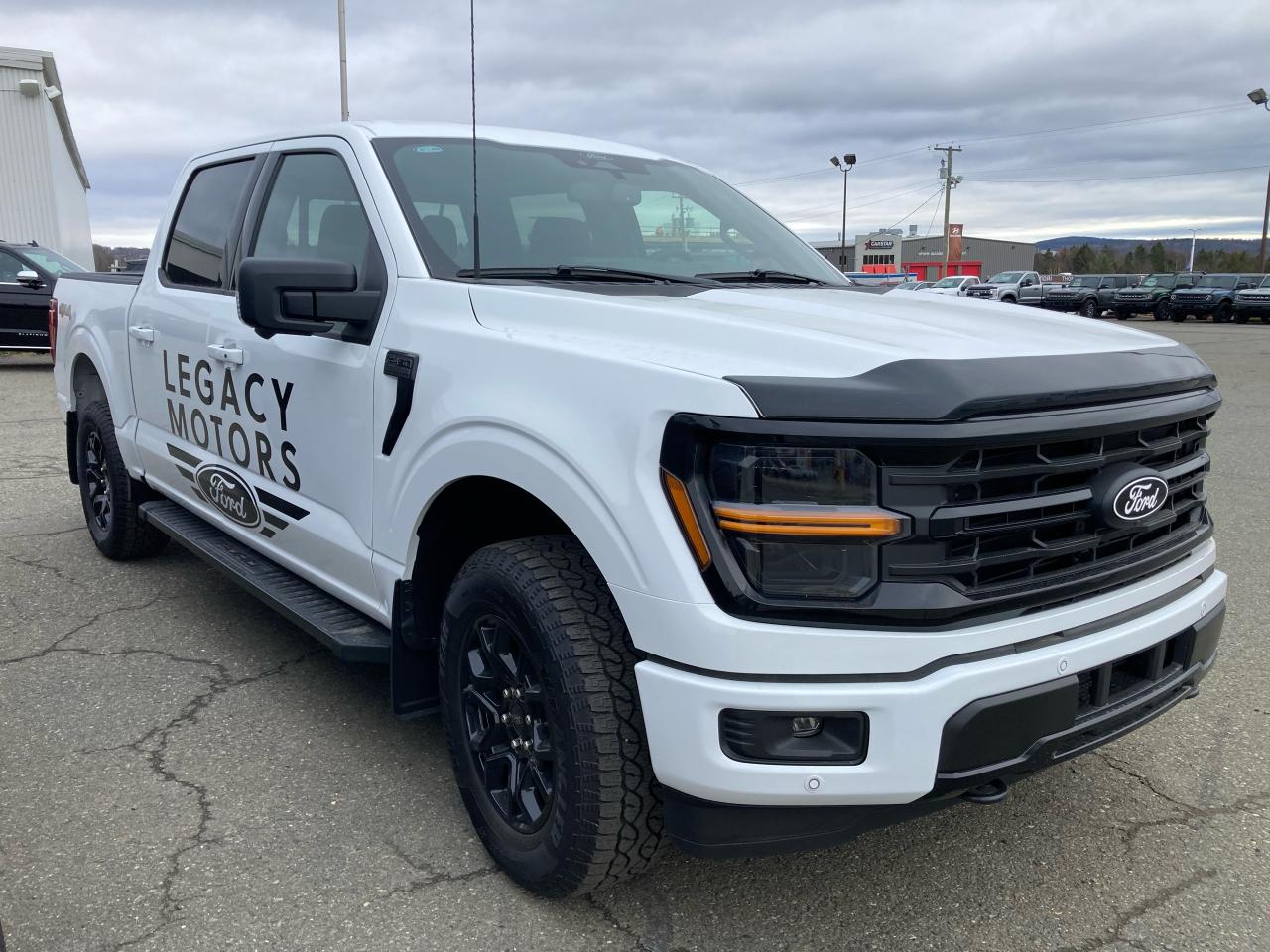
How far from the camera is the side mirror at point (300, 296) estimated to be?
268 cm

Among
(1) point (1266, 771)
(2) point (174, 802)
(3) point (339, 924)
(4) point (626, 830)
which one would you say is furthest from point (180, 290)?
(1) point (1266, 771)

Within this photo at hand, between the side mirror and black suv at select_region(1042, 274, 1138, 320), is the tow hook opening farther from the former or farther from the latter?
black suv at select_region(1042, 274, 1138, 320)

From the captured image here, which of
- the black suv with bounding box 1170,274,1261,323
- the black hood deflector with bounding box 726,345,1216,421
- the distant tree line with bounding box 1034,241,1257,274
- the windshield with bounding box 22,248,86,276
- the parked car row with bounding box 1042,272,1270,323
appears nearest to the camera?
the black hood deflector with bounding box 726,345,1216,421

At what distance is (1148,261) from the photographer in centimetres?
8825

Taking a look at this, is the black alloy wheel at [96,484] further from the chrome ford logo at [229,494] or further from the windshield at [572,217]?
the windshield at [572,217]

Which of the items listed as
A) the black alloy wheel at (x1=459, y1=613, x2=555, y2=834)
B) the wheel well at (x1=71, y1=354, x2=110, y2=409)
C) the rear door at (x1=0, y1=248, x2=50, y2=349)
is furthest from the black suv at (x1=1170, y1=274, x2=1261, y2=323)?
the black alloy wheel at (x1=459, y1=613, x2=555, y2=834)

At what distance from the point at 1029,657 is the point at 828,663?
432 millimetres

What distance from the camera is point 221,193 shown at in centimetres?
414

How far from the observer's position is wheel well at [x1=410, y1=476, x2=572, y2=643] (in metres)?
2.65

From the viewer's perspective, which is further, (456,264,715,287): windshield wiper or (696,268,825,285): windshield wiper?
(696,268,825,285): windshield wiper

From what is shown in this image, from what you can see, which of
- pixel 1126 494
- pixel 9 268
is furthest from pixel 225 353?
pixel 9 268

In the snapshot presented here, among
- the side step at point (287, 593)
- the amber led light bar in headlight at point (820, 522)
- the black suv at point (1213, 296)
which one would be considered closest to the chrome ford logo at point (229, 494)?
the side step at point (287, 593)

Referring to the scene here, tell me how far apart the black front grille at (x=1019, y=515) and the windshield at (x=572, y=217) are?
138 centimetres

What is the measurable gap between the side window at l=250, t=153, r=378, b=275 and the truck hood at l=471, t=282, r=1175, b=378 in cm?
65
